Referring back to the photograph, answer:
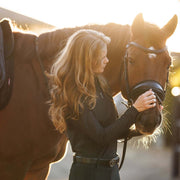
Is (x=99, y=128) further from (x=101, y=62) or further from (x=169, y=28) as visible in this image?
(x=169, y=28)

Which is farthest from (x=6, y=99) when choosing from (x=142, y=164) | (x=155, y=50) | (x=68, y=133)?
(x=142, y=164)

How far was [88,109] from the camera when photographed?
221 centimetres

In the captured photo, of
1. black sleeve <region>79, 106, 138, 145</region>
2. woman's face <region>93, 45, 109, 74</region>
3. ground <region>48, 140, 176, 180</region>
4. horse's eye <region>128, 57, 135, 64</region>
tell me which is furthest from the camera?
ground <region>48, 140, 176, 180</region>

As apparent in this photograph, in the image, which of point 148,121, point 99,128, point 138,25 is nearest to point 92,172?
point 99,128

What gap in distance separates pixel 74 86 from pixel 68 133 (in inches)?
12.5

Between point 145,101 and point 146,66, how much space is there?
1.02 ft

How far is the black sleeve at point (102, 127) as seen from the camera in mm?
2176

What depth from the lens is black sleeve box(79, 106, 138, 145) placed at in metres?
2.18

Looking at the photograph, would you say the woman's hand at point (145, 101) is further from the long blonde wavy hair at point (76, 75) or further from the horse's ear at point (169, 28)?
the horse's ear at point (169, 28)

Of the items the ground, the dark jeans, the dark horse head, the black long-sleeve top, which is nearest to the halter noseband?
the dark horse head

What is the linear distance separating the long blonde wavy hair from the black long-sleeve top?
5cm

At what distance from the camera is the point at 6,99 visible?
258cm

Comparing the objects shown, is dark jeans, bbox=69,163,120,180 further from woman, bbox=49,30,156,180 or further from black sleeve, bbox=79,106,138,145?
black sleeve, bbox=79,106,138,145

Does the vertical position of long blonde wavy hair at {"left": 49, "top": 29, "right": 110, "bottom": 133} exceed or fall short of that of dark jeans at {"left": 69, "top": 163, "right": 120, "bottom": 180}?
it exceeds it
